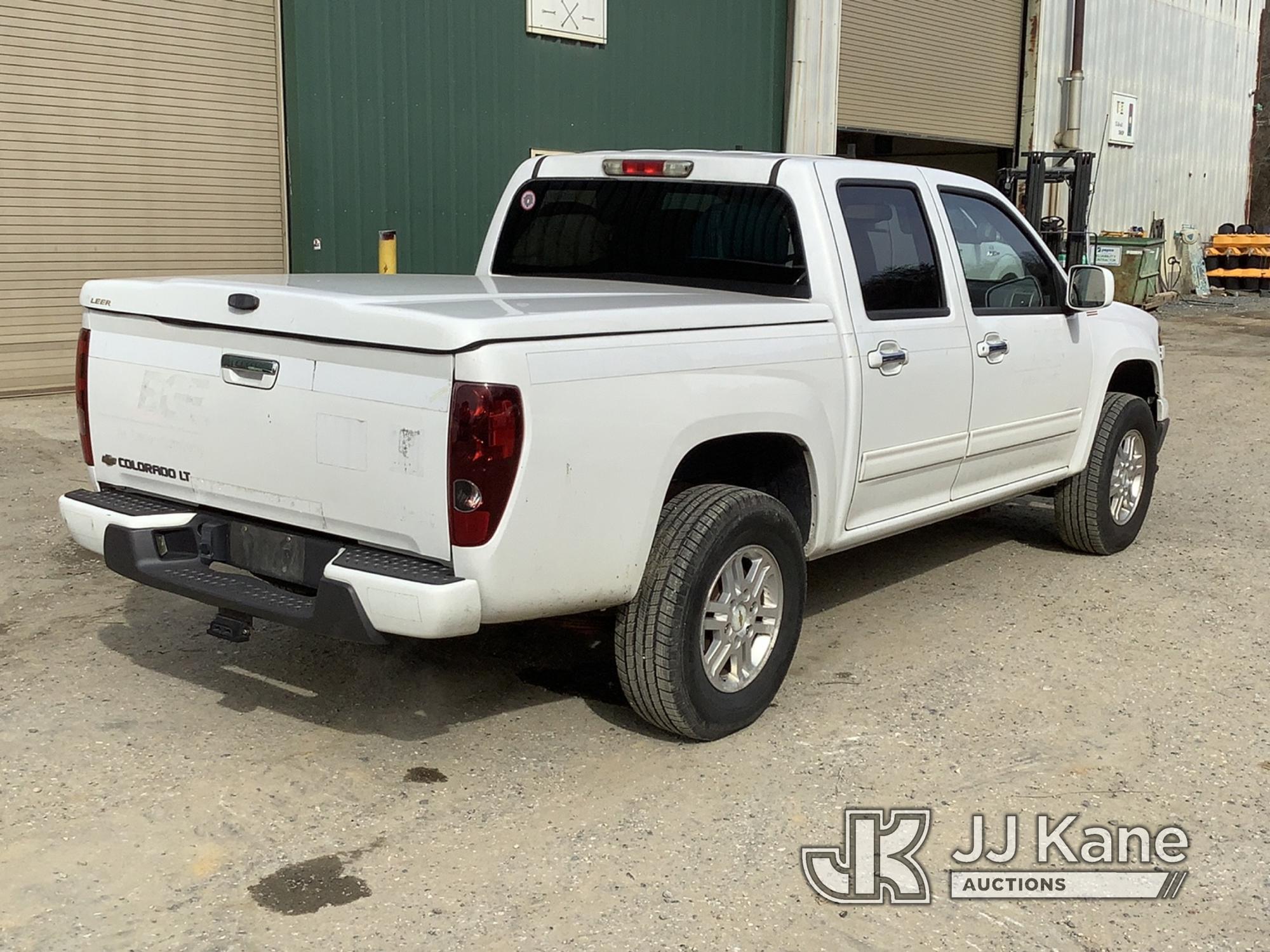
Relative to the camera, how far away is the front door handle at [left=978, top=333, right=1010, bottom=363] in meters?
5.57

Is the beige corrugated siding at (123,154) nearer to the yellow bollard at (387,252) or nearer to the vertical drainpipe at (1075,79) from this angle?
the yellow bollard at (387,252)

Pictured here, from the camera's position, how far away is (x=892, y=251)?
5246 mm

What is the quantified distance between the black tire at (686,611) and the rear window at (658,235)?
1.02 m

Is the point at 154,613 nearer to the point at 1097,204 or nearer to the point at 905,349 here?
the point at 905,349

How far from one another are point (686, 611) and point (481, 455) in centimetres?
92

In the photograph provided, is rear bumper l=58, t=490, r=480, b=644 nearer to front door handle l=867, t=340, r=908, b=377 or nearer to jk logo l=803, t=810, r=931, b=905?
jk logo l=803, t=810, r=931, b=905

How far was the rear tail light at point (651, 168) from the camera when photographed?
529 cm

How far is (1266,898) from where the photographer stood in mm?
3506

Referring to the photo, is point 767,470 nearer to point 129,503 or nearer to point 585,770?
point 585,770

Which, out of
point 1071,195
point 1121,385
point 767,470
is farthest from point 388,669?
point 1071,195

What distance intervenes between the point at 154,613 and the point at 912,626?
122 inches

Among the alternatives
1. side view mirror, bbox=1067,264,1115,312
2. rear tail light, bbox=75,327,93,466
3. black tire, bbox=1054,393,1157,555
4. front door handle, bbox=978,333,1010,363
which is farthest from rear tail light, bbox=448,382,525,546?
black tire, bbox=1054,393,1157,555

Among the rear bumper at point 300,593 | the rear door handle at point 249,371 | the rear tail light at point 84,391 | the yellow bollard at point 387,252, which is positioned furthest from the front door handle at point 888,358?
the yellow bollard at point 387,252

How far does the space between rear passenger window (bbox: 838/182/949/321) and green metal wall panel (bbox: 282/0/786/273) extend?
7081mm
